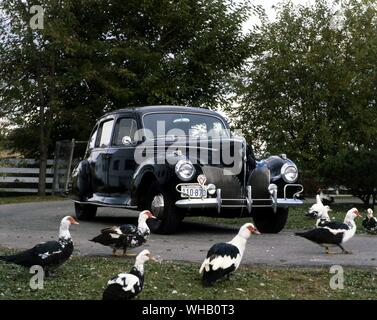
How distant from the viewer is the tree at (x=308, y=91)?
1342 inches

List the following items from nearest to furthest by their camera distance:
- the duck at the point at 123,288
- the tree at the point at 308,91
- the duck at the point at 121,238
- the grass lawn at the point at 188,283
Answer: the duck at the point at 123,288, the grass lawn at the point at 188,283, the duck at the point at 121,238, the tree at the point at 308,91

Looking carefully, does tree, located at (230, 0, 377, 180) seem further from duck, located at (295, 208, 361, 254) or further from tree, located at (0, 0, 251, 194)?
duck, located at (295, 208, 361, 254)

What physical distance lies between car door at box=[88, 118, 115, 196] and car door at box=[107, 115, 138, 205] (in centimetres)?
18

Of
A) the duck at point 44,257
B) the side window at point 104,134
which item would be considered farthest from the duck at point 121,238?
the side window at point 104,134

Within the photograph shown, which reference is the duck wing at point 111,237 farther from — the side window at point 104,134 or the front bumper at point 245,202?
the side window at point 104,134

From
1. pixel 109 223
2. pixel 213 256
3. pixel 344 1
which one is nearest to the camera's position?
pixel 213 256

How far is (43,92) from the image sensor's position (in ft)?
83.2

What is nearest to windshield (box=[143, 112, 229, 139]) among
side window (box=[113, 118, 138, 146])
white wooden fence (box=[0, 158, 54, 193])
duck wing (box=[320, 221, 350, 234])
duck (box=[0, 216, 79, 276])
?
side window (box=[113, 118, 138, 146])

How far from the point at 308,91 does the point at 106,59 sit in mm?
11971

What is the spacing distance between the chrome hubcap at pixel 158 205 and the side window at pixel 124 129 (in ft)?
5.42

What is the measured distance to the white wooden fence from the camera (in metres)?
27.1
